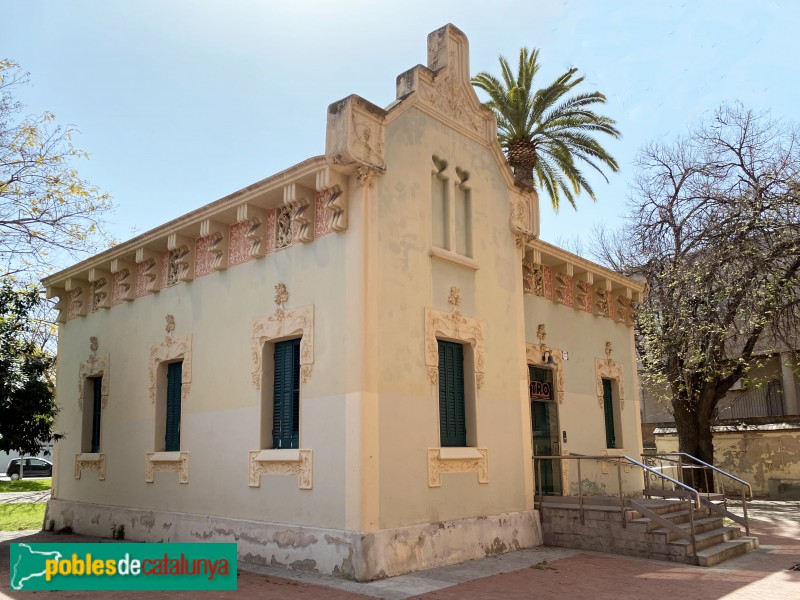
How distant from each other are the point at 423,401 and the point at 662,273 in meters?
13.2

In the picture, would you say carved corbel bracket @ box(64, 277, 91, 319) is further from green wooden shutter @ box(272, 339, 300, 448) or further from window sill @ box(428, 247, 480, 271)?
window sill @ box(428, 247, 480, 271)

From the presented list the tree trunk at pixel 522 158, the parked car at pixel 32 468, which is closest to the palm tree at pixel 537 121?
the tree trunk at pixel 522 158

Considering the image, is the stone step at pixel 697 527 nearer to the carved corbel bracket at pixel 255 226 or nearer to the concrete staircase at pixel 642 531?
the concrete staircase at pixel 642 531

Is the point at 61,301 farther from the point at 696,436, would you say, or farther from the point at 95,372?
the point at 696,436

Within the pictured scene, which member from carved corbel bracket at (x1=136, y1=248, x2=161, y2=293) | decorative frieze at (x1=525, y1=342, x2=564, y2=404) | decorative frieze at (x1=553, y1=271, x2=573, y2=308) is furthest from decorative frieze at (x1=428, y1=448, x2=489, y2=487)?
carved corbel bracket at (x1=136, y1=248, x2=161, y2=293)

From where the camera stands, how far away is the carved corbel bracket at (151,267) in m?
14.8

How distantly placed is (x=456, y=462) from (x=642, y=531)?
335 centimetres

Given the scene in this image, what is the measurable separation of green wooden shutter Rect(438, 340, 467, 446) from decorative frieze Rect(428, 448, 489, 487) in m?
0.26

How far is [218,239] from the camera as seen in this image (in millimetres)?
13375

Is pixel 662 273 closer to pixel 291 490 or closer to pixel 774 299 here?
pixel 774 299

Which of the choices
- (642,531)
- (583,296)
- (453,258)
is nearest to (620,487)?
(642,531)

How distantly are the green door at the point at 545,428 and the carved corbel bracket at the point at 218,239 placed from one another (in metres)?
6.60

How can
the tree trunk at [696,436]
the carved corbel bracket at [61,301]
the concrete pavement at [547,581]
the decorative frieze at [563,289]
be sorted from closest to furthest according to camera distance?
the concrete pavement at [547,581]
the decorative frieze at [563,289]
the carved corbel bracket at [61,301]
the tree trunk at [696,436]

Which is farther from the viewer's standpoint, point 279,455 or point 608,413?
point 608,413
